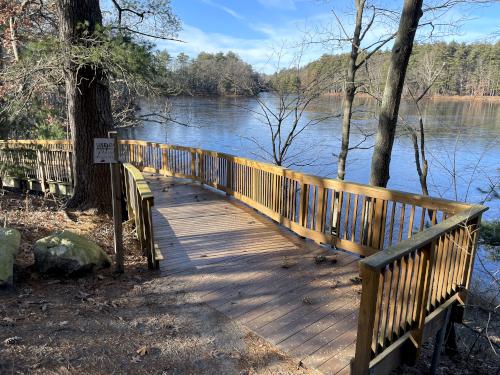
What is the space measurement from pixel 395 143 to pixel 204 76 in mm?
10080

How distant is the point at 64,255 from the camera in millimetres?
4023

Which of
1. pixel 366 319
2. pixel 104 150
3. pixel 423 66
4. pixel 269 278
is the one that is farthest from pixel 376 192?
pixel 423 66

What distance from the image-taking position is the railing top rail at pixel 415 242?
2.31m

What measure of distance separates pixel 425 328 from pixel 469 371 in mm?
1592

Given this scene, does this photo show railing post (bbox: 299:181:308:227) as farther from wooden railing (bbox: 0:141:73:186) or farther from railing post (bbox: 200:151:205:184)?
wooden railing (bbox: 0:141:73:186)

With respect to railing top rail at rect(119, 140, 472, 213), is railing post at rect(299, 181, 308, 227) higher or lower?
lower

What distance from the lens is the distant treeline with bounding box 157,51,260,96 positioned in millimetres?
6901

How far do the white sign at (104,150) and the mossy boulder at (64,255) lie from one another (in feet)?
3.14

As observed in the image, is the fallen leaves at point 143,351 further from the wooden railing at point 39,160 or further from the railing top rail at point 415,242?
the wooden railing at point 39,160

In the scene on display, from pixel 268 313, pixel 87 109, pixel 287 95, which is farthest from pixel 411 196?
pixel 287 95

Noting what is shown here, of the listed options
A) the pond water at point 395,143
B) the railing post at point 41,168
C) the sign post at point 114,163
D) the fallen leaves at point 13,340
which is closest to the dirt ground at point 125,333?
the fallen leaves at point 13,340

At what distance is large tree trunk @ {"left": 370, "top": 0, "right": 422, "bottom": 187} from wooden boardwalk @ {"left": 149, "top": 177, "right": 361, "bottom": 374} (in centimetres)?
148

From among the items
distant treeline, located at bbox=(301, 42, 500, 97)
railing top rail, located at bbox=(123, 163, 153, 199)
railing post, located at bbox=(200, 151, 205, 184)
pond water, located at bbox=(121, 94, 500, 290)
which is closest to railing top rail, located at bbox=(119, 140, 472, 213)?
railing top rail, located at bbox=(123, 163, 153, 199)

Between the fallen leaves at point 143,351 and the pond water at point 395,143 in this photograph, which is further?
the pond water at point 395,143
